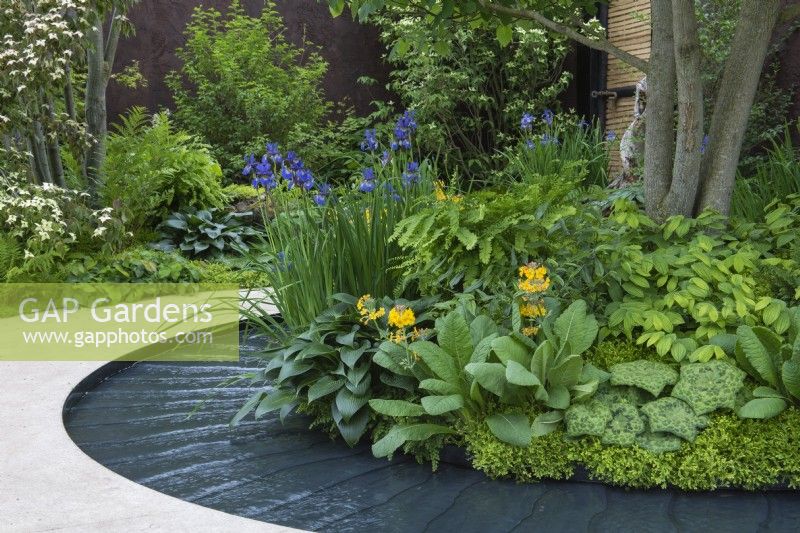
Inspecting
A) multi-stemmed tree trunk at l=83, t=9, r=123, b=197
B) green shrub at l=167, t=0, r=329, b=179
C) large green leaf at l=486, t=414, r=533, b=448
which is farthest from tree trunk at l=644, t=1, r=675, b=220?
green shrub at l=167, t=0, r=329, b=179

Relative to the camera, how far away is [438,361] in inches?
99.8

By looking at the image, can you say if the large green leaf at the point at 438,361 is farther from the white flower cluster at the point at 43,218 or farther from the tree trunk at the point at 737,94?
the white flower cluster at the point at 43,218

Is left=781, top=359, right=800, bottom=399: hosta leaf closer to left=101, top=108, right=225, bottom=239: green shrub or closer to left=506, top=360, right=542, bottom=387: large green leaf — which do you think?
left=506, top=360, right=542, bottom=387: large green leaf

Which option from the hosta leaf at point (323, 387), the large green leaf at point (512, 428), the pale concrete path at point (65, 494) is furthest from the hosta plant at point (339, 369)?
the pale concrete path at point (65, 494)

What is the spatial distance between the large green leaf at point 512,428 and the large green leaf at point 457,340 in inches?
8.5

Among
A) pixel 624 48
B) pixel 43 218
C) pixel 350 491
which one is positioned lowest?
pixel 350 491

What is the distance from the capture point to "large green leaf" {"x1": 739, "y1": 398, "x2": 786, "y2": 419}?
7.72 ft

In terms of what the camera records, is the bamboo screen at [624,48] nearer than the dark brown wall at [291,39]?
Yes

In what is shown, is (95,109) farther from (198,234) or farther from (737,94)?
(737,94)

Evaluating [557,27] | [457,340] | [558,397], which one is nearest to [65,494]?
[457,340]

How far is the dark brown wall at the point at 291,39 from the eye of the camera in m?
8.50

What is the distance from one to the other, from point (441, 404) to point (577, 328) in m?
0.52

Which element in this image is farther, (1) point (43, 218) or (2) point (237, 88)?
(2) point (237, 88)

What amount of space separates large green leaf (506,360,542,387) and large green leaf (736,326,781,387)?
2.18 ft
